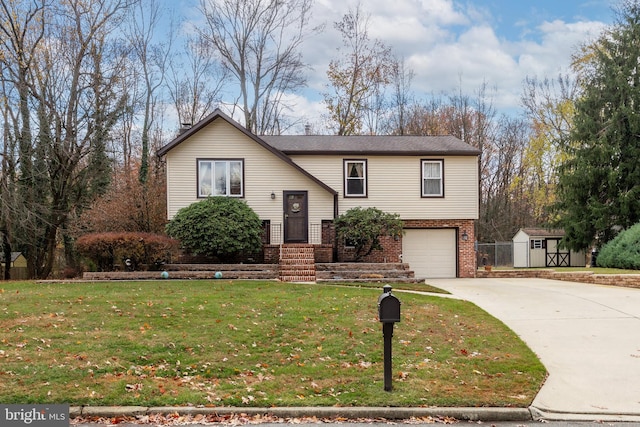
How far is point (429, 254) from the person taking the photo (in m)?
21.1

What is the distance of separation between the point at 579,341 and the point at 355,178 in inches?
527

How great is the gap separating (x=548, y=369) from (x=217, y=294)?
290 inches

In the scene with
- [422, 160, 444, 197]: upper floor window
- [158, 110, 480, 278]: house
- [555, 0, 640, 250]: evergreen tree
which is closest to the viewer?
[158, 110, 480, 278]: house

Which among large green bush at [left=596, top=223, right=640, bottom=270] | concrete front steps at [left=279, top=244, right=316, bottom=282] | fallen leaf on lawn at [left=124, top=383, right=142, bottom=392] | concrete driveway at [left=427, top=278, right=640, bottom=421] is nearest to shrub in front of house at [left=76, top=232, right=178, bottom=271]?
concrete front steps at [left=279, top=244, right=316, bottom=282]

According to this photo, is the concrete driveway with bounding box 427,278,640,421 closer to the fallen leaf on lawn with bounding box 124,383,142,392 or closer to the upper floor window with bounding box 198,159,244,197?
the fallen leaf on lawn with bounding box 124,383,142,392

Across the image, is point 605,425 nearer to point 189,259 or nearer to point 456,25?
point 189,259

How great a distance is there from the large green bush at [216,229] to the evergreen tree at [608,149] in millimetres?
16784

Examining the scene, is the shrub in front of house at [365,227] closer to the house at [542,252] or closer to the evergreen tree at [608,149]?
the evergreen tree at [608,149]

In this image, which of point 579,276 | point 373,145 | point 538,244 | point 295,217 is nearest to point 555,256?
point 538,244

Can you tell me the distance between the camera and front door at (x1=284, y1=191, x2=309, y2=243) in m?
19.9

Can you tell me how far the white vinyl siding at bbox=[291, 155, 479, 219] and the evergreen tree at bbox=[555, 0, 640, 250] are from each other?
24.3ft

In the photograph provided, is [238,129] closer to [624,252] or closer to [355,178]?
[355,178]

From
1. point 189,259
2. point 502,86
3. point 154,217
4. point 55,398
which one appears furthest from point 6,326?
point 502,86

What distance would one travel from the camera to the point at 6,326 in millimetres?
7996
